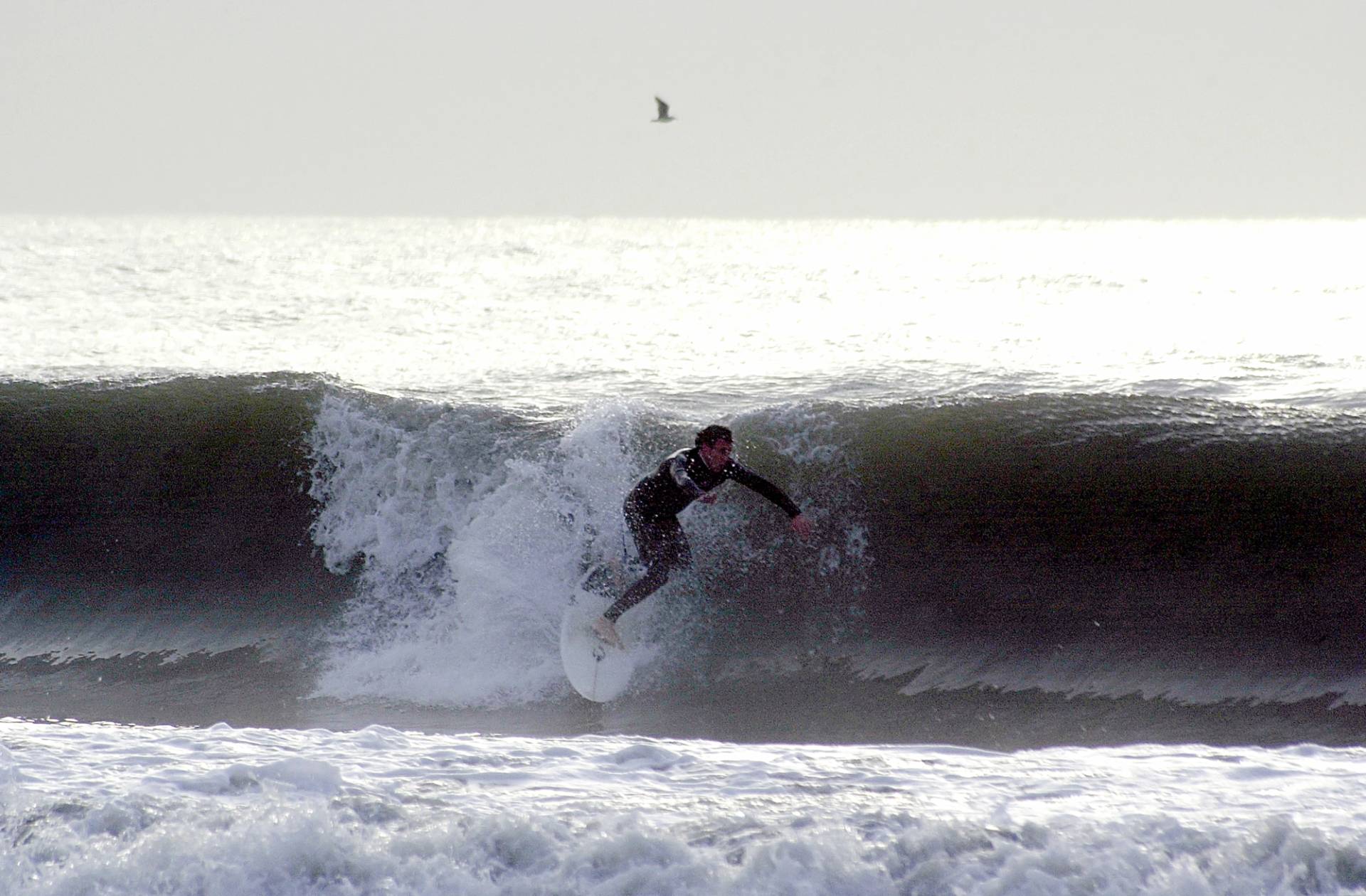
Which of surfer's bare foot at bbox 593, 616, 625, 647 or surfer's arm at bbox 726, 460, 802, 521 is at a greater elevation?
surfer's arm at bbox 726, 460, 802, 521

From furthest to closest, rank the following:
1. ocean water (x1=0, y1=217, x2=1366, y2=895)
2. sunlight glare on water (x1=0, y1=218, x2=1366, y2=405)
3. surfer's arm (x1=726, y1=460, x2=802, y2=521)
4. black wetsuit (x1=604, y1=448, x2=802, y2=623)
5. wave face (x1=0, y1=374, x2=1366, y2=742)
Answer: sunlight glare on water (x1=0, y1=218, x2=1366, y2=405) < wave face (x1=0, y1=374, x2=1366, y2=742) < black wetsuit (x1=604, y1=448, x2=802, y2=623) < surfer's arm (x1=726, y1=460, x2=802, y2=521) < ocean water (x1=0, y1=217, x2=1366, y2=895)

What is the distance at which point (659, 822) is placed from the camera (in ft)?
15.4

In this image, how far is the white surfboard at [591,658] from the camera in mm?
7625

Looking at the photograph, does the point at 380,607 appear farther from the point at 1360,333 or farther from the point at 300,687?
the point at 1360,333

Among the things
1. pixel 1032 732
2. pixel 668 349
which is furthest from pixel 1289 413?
pixel 668 349

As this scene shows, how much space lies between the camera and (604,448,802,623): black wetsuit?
762cm

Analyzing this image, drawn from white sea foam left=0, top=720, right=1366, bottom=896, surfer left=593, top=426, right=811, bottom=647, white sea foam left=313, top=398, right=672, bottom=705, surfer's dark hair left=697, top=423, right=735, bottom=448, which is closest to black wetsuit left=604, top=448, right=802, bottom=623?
surfer left=593, top=426, right=811, bottom=647

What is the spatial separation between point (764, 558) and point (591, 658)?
1644 millimetres

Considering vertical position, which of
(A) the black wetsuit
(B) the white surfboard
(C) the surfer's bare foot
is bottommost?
(B) the white surfboard

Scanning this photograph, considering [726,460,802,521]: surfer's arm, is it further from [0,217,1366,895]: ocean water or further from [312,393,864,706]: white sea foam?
[0,217,1366,895]: ocean water

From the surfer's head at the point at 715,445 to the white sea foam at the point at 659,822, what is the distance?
2337mm

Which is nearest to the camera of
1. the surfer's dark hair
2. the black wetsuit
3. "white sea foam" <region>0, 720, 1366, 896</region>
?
"white sea foam" <region>0, 720, 1366, 896</region>

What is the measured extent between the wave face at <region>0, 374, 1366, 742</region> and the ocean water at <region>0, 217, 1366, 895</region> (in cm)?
3

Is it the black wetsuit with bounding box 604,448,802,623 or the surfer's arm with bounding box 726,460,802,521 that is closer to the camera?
the surfer's arm with bounding box 726,460,802,521
